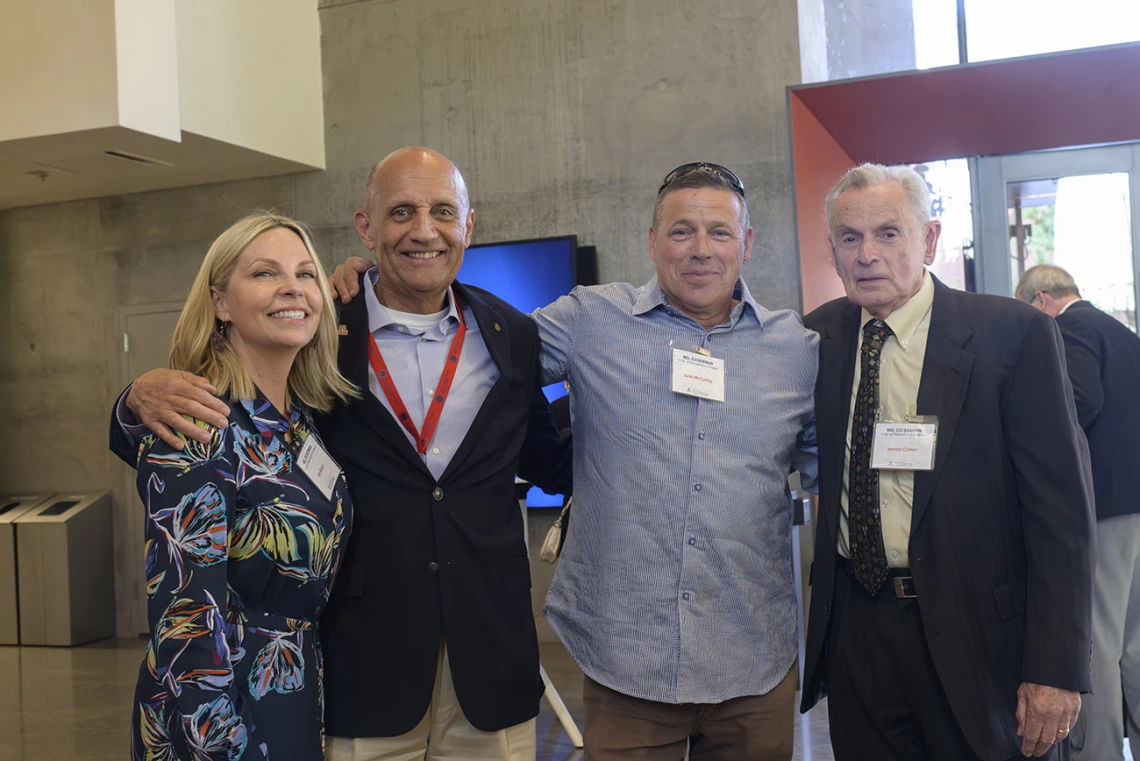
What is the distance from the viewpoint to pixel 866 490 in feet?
7.48

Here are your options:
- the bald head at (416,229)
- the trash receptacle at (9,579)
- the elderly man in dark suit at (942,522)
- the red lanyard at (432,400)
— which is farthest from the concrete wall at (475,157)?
the red lanyard at (432,400)

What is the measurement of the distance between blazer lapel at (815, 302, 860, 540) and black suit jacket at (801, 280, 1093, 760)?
185 mm

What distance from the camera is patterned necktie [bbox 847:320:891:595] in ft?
7.39

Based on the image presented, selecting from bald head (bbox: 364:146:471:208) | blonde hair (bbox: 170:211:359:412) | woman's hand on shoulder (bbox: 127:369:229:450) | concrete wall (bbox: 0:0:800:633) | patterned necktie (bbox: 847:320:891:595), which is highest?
concrete wall (bbox: 0:0:800:633)

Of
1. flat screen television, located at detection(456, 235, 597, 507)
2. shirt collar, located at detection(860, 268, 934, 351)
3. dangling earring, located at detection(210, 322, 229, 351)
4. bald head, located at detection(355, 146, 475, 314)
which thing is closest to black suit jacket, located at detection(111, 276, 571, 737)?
bald head, located at detection(355, 146, 475, 314)

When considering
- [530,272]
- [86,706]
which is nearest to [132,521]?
[86,706]

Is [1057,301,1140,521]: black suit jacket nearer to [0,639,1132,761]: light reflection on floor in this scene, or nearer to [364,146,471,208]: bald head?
[0,639,1132,761]: light reflection on floor

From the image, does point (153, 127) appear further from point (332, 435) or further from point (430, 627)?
point (430, 627)

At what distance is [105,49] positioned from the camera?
5.37m

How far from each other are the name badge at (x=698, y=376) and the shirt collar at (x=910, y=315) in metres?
0.42

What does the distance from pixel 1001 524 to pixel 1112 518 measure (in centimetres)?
211

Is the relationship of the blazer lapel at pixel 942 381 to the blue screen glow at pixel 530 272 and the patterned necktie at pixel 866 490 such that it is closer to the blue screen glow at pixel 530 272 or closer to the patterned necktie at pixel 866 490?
the patterned necktie at pixel 866 490

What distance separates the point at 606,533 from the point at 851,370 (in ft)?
2.30

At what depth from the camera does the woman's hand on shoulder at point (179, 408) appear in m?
1.87
